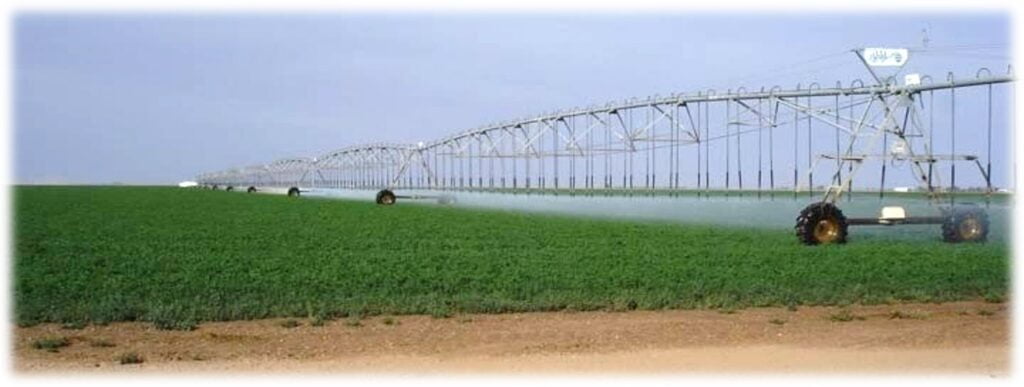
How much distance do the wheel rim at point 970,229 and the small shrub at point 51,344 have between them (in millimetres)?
24377

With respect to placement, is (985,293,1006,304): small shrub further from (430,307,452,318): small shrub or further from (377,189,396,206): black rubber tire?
(377,189,396,206): black rubber tire

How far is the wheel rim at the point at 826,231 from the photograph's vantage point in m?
27.4

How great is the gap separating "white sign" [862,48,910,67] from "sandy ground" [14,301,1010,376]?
19.0 meters

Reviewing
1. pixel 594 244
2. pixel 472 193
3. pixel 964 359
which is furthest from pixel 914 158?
pixel 472 193

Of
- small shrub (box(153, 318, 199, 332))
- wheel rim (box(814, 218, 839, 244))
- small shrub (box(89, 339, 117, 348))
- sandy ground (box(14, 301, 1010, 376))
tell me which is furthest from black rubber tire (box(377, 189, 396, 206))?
small shrub (box(89, 339, 117, 348))

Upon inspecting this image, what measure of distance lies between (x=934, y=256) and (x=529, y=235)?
12408 mm

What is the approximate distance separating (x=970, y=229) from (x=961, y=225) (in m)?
0.28

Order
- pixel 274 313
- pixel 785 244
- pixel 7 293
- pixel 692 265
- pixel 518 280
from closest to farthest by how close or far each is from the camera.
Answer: pixel 274 313 < pixel 7 293 < pixel 518 280 < pixel 692 265 < pixel 785 244

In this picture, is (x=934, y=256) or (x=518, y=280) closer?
(x=518, y=280)

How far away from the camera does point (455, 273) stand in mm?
20219

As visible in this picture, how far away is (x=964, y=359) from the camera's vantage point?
11.2m

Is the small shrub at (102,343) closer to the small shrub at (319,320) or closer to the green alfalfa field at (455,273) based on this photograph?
the green alfalfa field at (455,273)

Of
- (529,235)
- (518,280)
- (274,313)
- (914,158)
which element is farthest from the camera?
(529,235)

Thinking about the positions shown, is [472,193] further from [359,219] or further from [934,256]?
[934,256]
